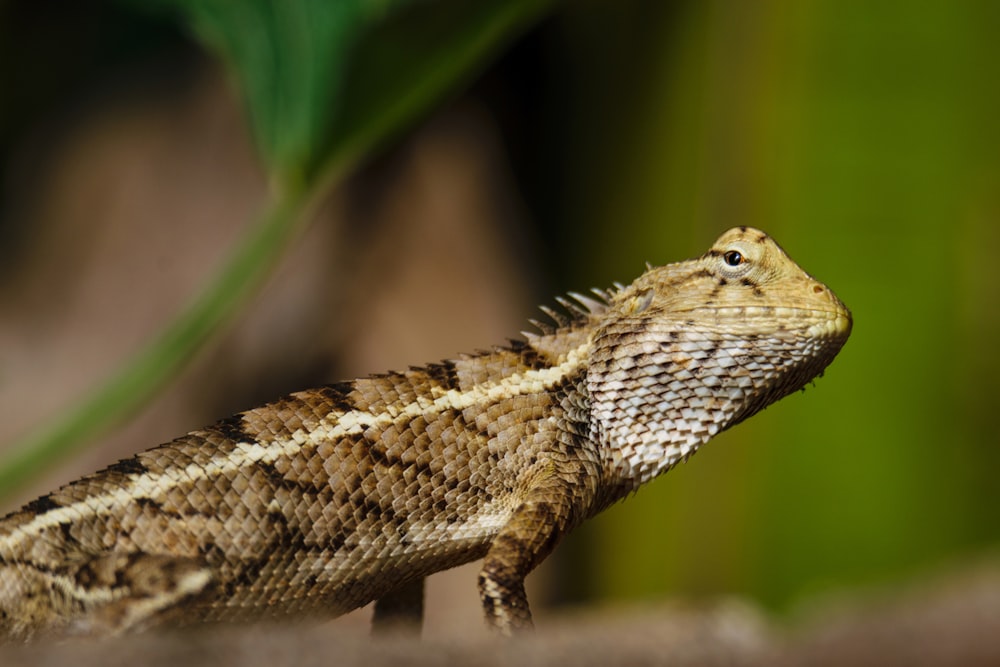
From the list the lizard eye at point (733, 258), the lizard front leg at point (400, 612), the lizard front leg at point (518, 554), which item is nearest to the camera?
the lizard front leg at point (518, 554)

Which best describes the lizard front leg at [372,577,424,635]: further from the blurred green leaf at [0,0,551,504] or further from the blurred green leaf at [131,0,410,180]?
the blurred green leaf at [131,0,410,180]

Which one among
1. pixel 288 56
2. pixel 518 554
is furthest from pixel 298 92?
pixel 518 554

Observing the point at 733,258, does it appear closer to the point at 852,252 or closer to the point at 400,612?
the point at 400,612

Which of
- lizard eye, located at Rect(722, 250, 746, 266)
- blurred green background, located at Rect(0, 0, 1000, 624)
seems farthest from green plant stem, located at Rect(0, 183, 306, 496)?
lizard eye, located at Rect(722, 250, 746, 266)

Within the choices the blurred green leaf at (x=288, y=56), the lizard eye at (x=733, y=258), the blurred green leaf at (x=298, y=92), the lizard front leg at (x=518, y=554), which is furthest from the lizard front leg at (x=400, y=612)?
the blurred green leaf at (x=288, y=56)

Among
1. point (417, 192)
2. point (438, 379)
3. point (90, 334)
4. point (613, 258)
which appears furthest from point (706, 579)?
point (90, 334)

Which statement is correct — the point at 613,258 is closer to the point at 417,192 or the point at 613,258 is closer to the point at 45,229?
the point at 417,192

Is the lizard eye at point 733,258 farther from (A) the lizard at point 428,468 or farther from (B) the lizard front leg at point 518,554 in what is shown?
(B) the lizard front leg at point 518,554

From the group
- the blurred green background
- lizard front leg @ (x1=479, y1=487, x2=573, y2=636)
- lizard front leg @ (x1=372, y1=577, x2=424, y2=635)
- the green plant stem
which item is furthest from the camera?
the blurred green background
